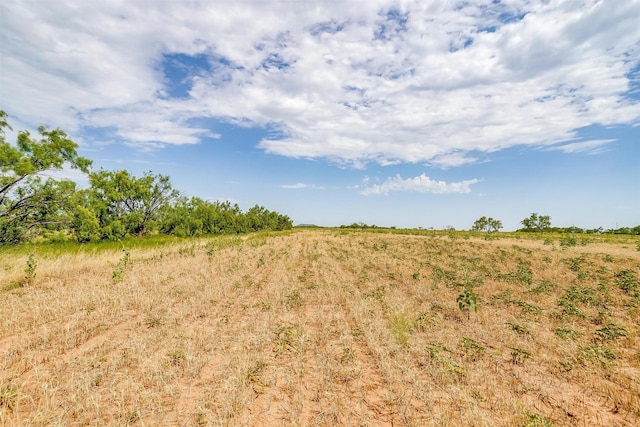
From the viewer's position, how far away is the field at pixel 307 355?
4586 mm

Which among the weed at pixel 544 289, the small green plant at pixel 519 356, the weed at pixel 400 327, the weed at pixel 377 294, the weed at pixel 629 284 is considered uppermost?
the weed at pixel 629 284

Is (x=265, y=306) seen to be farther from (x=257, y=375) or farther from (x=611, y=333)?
(x=611, y=333)

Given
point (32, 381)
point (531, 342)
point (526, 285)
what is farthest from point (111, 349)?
point (526, 285)

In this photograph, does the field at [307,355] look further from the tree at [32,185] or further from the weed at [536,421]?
the tree at [32,185]

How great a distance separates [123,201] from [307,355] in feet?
130

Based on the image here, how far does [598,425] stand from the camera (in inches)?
177

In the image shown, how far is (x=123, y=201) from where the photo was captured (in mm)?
36625

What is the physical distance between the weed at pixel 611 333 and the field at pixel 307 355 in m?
0.07

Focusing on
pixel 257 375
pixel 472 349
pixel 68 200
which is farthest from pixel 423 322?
pixel 68 200

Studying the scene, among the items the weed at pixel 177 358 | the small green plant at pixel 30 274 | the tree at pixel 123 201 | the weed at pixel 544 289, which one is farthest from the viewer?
the tree at pixel 123 201

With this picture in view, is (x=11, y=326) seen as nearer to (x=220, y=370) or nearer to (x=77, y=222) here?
(x=220, y=370)

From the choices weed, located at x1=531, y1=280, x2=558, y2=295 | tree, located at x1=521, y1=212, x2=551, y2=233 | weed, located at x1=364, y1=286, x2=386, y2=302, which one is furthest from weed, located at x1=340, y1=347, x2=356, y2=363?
tree, located at x1=521, y1=212, x2=551, y2=233

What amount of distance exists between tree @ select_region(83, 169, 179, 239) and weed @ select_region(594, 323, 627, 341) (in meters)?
38.1

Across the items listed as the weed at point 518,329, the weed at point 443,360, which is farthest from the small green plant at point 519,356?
the weed at point 518,329
